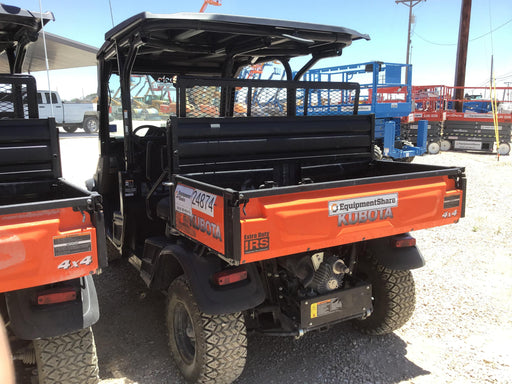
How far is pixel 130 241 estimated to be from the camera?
164 inches

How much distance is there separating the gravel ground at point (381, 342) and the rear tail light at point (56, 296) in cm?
92

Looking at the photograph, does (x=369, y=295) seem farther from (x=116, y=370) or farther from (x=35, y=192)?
(x=35, y=192)

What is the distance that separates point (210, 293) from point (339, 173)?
1.91 m

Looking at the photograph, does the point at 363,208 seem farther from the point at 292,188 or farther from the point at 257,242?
the point at 257,242

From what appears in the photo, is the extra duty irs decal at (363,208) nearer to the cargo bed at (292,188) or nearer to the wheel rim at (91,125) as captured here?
the cargo bed at (292,188)

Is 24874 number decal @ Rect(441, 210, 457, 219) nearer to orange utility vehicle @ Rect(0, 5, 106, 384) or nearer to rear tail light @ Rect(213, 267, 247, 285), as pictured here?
rear tail light @ Rect(213, 267, 247, 285)

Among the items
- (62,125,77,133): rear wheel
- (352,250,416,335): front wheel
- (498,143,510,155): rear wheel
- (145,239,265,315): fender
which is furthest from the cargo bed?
(62,125,77,133): rear wheel

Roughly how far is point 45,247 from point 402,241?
2.38 metres

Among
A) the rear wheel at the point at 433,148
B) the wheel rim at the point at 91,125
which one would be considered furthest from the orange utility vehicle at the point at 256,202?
the wheel rim at the point at 91,125

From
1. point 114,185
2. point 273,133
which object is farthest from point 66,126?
point 273,133

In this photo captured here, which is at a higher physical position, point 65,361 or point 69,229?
point 69,229

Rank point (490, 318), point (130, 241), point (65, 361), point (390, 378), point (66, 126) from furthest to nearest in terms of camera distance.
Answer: point (66, 126), point (130, 241), point (490, 318), point (390, 378), point (65, 361)

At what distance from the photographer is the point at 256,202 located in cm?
241

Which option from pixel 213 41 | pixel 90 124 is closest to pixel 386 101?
pixel 213 41
